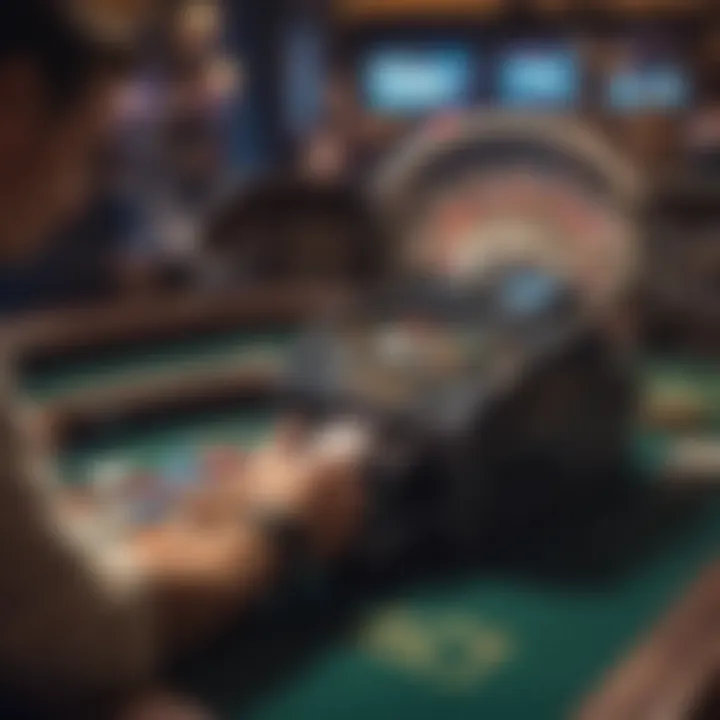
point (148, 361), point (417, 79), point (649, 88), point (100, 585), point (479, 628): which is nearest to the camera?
point (100, 585)

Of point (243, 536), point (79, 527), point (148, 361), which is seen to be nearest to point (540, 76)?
point (148, 361)

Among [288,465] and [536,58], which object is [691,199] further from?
[288,465]

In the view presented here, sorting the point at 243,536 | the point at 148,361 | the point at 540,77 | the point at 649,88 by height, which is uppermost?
the point at 540,77

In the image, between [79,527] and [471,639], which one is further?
[471,639]

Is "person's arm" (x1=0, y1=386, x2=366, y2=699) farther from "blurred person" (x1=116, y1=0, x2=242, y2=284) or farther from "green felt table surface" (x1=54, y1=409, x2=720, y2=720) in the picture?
"blurred person" (x1=116, y1=0, x2=242, y2=284)

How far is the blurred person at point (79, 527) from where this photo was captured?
0.66 m

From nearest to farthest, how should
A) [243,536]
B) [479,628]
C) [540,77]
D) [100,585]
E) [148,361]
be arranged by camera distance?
[100,585] < [243,536] < [479,628] < [148,361] < [540,77]

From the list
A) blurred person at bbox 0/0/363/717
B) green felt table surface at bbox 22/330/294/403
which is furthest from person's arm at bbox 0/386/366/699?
green felt table surface at bbox 22/330/294/403

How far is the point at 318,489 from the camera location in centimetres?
125

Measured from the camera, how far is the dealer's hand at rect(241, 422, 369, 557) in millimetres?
1233

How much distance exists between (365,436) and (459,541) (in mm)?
160

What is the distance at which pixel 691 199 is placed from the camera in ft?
9.37

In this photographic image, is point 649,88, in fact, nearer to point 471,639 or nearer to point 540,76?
point 540,76

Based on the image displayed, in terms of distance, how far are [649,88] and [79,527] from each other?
9.45 ft
